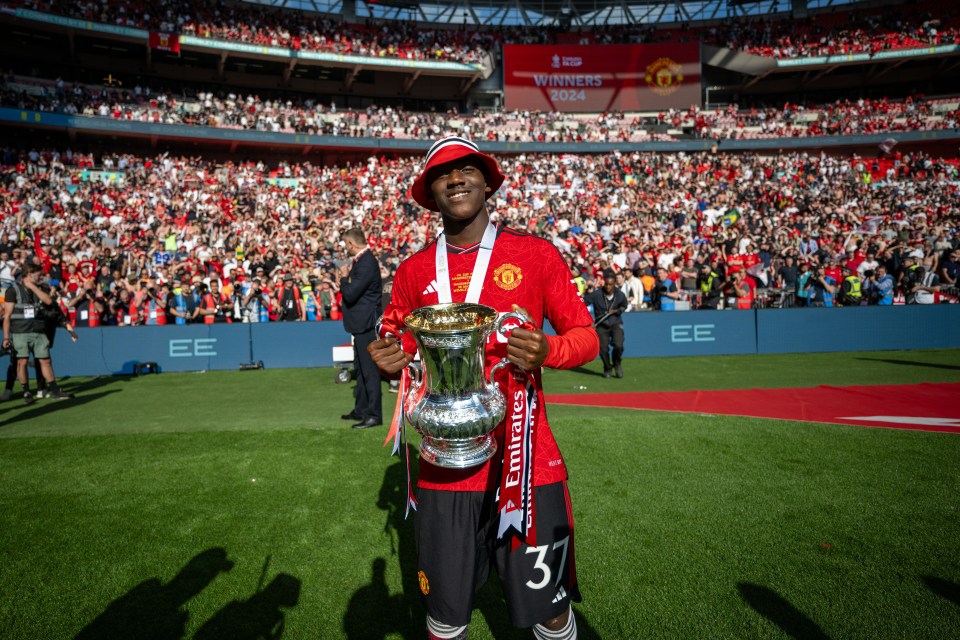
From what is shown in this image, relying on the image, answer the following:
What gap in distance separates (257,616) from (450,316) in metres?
2.35

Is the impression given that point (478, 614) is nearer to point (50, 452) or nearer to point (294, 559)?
point (294, 559)

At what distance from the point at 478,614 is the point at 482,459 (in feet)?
5.68

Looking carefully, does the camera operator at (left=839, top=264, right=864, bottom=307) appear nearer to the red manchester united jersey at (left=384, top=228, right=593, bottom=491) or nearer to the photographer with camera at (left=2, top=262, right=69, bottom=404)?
the red manchester united jersey at (left=384, top=228, right=593, bottom=491)

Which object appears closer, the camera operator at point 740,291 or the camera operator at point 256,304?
the camera operator at point 256,304

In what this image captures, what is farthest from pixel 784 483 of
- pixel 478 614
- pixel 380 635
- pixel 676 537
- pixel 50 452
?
pixel 50 452

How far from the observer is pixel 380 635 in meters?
2.90

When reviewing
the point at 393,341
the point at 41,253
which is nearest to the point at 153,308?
the point at 41,253

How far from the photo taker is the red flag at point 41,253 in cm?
1566

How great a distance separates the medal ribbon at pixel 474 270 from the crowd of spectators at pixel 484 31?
3415 cm

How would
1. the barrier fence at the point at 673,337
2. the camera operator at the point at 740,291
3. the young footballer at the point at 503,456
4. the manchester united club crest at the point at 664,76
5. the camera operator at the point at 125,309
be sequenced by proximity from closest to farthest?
the young footballer at the point at 503,456 < the barrier fence at the point at 673,337 < the camera operator at the point at 125,309 < the camera operator at the point at 740,291 < the manchester united club crest at the point at 664,76

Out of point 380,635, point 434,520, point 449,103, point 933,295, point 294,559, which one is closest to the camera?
point 434,520

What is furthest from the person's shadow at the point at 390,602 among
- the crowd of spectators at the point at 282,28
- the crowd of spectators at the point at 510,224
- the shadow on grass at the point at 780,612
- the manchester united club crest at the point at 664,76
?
the manchester united club crest at the point at 664,76

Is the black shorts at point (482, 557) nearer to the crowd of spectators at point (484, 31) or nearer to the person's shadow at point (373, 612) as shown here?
the person's shadow at point (373, 612)

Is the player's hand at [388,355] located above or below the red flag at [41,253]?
below
